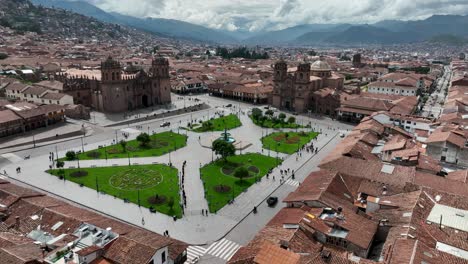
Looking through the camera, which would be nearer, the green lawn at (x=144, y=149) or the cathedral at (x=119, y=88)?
the green lawn at (x=144, y=149)

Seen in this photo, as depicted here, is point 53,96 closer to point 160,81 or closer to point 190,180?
point 160,81

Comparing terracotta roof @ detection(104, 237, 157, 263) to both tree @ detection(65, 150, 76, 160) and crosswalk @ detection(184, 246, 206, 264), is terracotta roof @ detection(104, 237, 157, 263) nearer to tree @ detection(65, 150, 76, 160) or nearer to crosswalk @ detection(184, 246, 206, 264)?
crosswalk @ detection(184, 246, 206, 264)

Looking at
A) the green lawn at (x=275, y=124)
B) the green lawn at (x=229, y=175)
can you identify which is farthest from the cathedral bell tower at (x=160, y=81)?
the green lawn at (x=229, y=175)

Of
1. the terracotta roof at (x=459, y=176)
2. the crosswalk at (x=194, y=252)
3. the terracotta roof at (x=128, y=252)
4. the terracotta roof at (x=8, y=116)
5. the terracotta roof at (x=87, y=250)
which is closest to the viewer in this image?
the terracotta roof at (x=87, y=250)

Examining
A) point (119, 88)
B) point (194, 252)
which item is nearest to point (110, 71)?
point (119, 88)

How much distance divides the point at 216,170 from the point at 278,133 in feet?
70.6

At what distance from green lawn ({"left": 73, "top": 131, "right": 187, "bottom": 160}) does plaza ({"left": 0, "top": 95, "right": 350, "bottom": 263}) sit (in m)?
0.98

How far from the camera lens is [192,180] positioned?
44.1 meters

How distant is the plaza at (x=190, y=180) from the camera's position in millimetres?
34406

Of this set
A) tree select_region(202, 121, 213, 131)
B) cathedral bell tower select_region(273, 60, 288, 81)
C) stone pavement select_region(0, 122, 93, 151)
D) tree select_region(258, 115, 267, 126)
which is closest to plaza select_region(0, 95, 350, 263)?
tree select_region(258, 115, 267, 126)

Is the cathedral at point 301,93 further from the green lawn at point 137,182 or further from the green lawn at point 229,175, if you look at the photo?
the green lawn at point 137,182

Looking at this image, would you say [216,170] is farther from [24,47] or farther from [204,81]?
[24,47]

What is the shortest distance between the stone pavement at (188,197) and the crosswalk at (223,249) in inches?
32.4

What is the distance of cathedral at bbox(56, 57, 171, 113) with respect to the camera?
7625 centimetres
